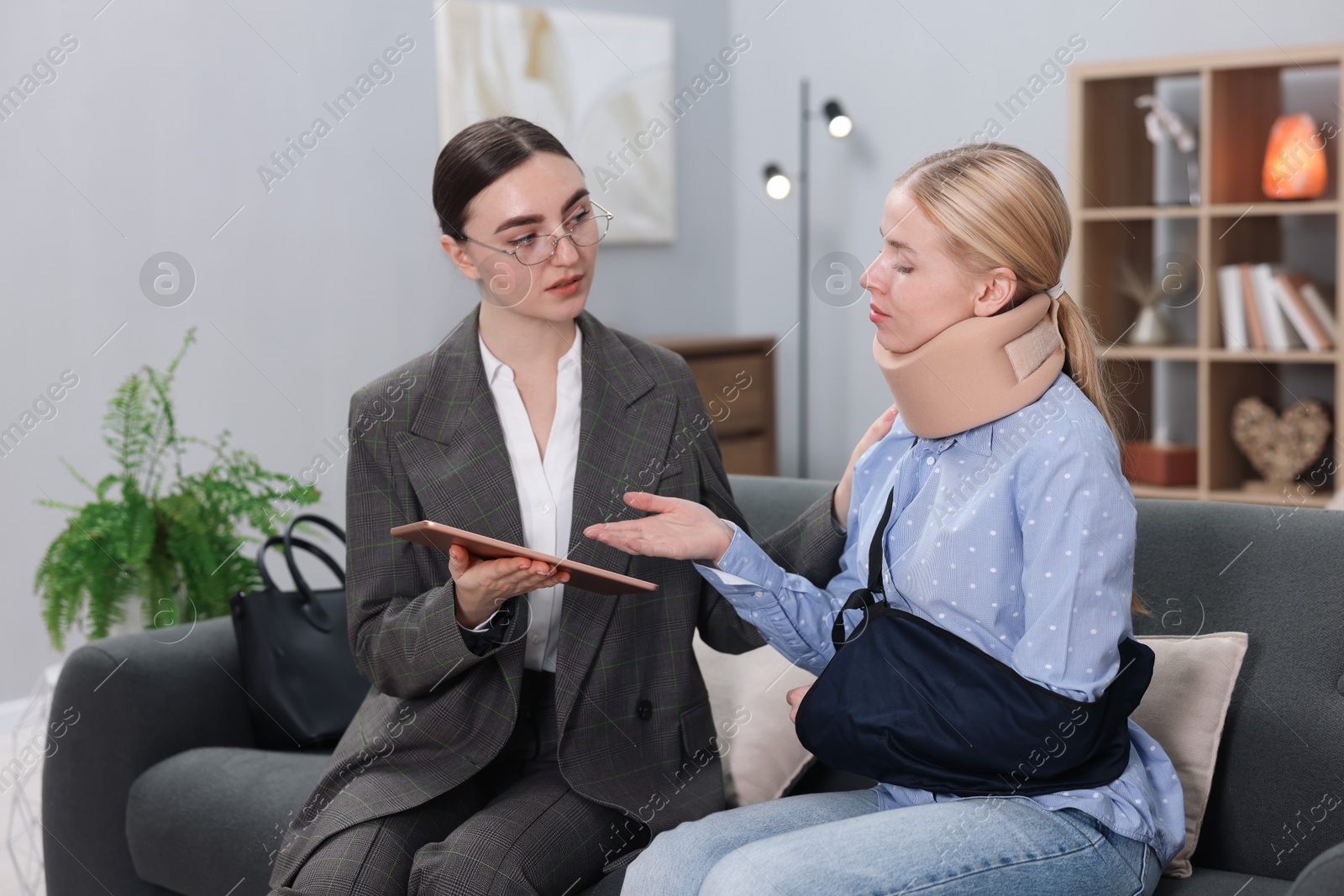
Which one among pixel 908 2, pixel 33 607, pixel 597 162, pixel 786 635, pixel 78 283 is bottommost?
pixel 33 607

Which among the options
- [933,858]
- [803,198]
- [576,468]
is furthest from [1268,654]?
[803,198]

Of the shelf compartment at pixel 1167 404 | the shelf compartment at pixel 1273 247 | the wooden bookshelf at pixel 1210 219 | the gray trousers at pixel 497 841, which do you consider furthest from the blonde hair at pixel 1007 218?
the shelf compartment at pixel 1167 404

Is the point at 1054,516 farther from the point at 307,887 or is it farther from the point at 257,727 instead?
the point at 257,727

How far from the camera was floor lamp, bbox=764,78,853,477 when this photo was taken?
14.7ft

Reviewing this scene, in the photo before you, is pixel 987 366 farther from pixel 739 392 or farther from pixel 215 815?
pixel 739 392

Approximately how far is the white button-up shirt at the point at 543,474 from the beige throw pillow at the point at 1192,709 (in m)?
0.74

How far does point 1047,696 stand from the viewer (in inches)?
48.2

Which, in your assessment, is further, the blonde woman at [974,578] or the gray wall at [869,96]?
the gray wall at [869,96]

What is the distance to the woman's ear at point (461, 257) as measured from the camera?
1.63 metres

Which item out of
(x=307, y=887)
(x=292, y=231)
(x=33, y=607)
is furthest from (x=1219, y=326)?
(x=33, y=607)

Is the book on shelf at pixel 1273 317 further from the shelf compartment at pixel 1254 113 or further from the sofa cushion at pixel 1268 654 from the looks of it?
the sofa cushion at pixel 1268 654

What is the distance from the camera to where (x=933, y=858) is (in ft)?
3.94

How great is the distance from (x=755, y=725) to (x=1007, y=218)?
82 centimetres

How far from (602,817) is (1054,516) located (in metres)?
0.67
